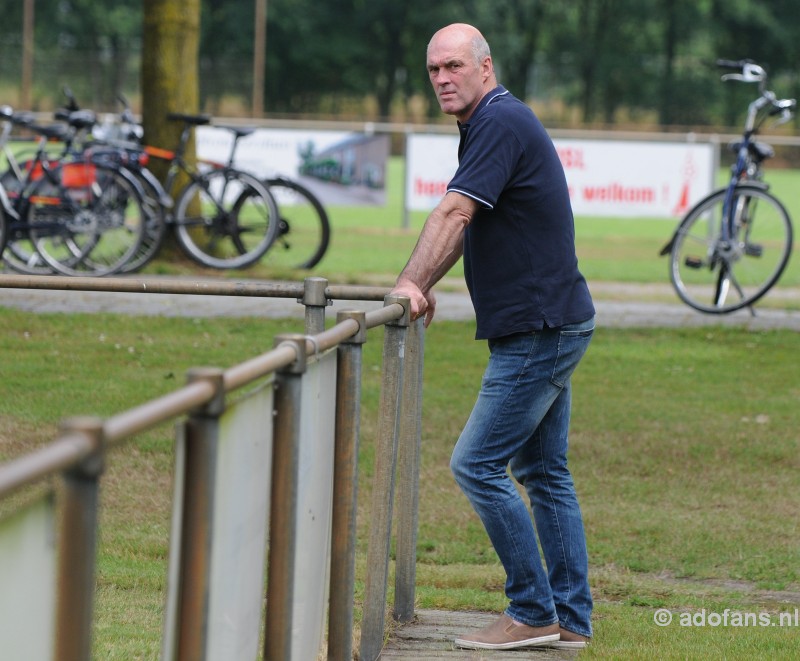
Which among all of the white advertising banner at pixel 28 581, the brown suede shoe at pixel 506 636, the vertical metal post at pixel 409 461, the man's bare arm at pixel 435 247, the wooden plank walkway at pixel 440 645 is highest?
the man's bare arm at pixel 435 247

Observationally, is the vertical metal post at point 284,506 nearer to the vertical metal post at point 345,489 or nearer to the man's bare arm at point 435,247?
the vertical metal post at point 345,489

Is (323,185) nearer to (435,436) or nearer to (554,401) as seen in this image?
(435,436)

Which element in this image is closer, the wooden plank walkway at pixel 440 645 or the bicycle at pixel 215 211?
the wooden plank walkway at pixel 440 645

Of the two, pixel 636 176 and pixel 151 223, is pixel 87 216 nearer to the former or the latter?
pixel 151 223

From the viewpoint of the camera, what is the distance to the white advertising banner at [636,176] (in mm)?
19406

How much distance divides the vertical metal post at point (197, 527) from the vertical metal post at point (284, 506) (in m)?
0.51

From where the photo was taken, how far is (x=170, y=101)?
39.9ft

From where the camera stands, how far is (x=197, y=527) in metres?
2.16

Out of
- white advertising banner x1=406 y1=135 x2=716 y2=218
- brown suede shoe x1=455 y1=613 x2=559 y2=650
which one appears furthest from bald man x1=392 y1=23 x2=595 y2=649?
white advertising banner x1=406 y1=135 x2=716 y2=218

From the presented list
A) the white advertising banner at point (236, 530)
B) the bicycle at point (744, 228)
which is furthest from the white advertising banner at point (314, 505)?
the bicycle at point (744, 228)

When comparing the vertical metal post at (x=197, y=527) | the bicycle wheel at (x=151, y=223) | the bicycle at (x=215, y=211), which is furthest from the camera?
the bicycle at (x=215, y=211)

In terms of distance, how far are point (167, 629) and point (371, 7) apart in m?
59.9

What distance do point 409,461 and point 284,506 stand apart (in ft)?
5.19

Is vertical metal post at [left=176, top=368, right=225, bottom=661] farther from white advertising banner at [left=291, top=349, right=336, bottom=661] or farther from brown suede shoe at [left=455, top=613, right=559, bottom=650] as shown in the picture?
brown suede shoe at [left=455, top=613, right=559, bottom=650]
